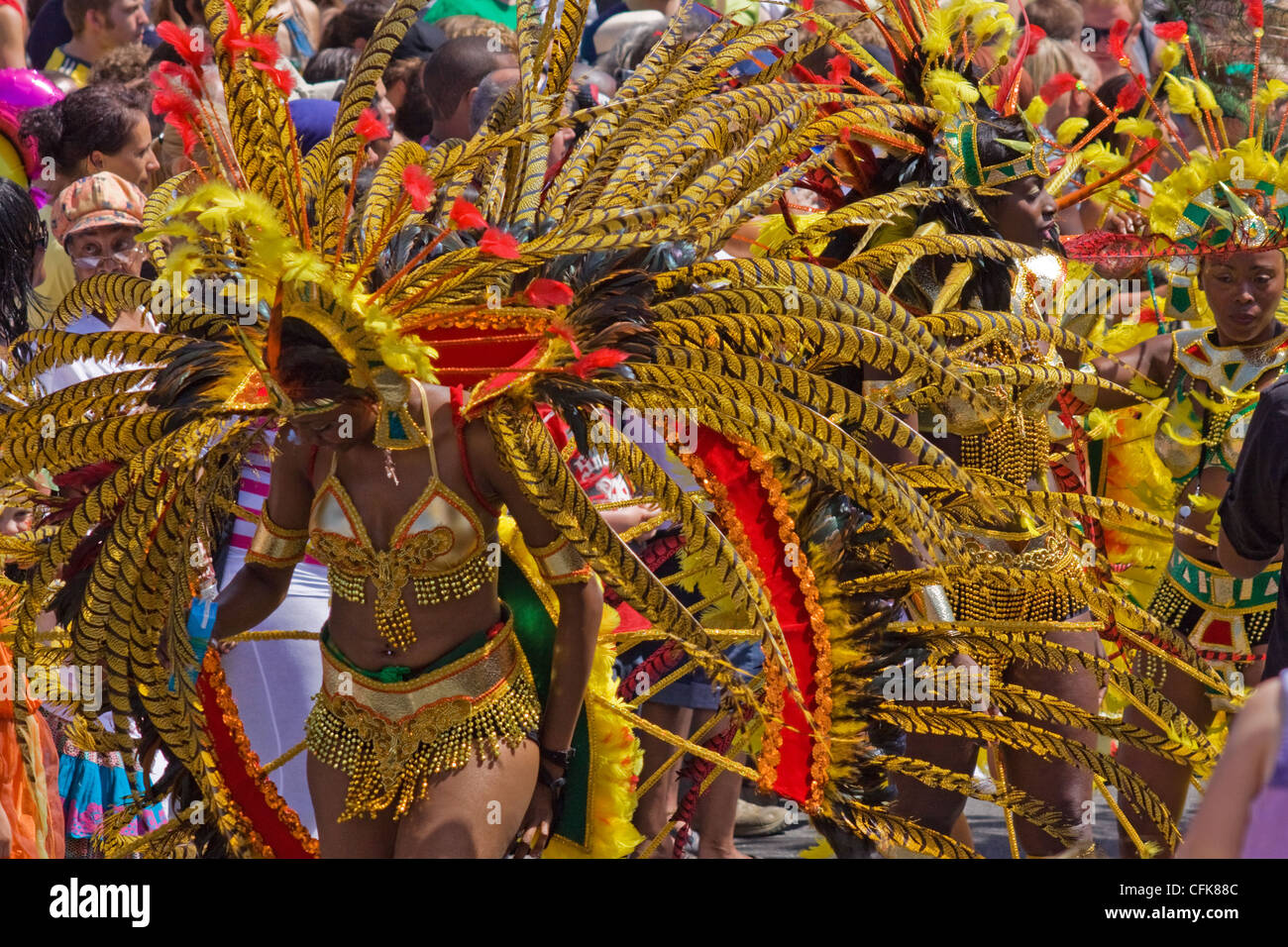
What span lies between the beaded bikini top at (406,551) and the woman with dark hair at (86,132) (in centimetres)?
240

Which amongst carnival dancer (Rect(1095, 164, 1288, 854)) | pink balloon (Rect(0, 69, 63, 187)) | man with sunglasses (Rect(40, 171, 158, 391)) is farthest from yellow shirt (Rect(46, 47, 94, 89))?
carnival dancer (Rect(1095, 164, 1288, 854))

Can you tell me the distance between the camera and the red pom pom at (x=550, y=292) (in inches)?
128

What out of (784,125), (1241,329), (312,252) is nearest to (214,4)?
A: (312,252)

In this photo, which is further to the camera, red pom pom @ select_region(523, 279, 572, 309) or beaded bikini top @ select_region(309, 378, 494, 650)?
beaded bikini top @ select_region(309, 378, 494, 650)

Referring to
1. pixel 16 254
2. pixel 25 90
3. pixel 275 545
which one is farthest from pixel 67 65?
pixel 275 545

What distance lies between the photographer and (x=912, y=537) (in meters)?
3.63

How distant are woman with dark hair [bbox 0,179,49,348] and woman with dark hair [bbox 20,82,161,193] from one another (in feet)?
3.49

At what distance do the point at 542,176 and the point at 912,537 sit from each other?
3.45ft

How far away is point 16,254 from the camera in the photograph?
436 centimetres

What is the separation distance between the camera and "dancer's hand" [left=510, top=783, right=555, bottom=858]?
3574mm

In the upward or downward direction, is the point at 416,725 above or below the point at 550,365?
below

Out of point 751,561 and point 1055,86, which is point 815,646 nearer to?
point 751,561

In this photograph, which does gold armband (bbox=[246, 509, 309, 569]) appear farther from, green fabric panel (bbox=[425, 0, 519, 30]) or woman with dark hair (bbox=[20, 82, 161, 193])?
green fabric panel (bbox=[425, 0, 519, 30])

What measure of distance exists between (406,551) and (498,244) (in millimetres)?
686
